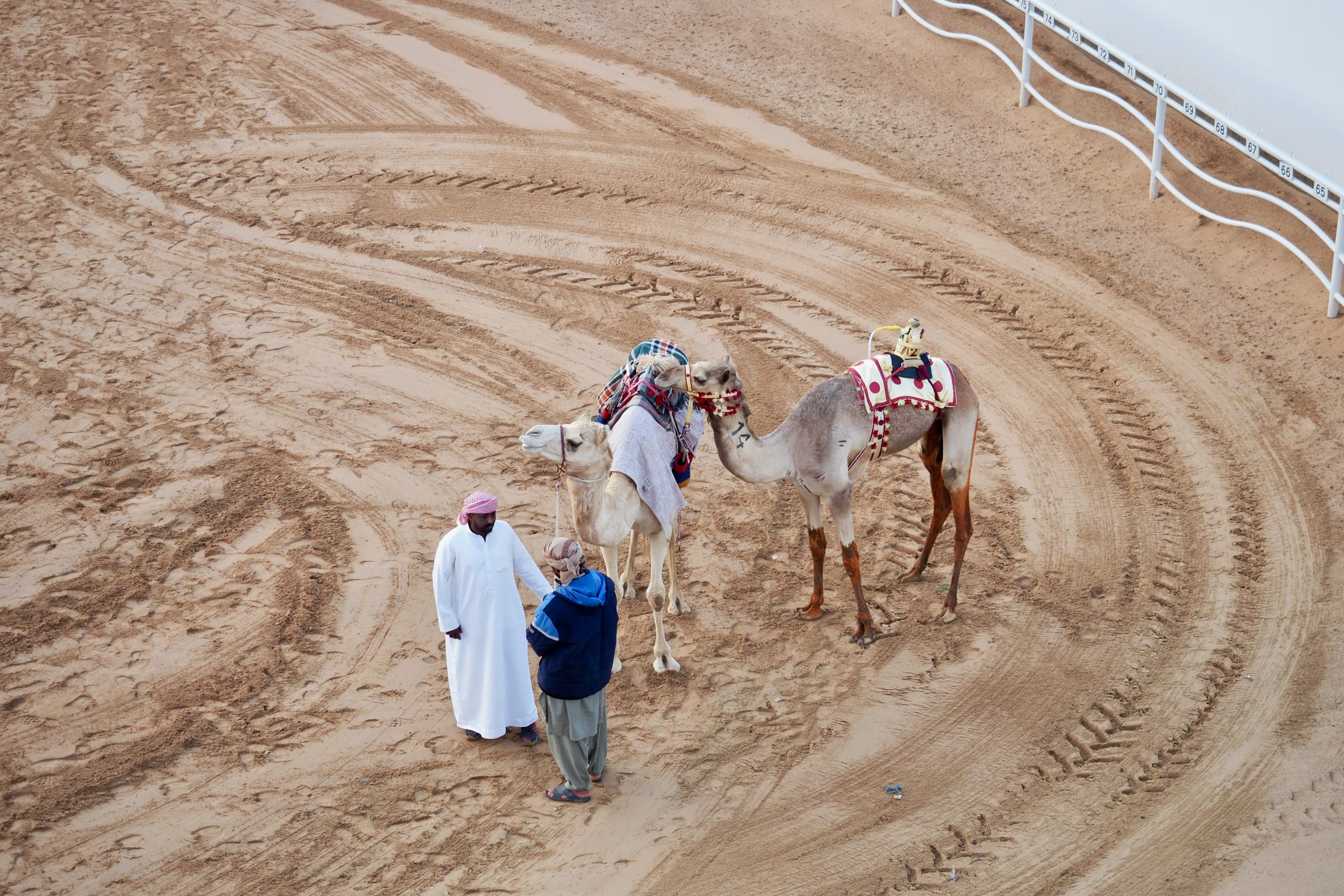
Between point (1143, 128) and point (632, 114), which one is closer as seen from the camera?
point (1143, 128)

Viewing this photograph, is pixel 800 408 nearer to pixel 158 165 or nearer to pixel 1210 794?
pixel 1210 794

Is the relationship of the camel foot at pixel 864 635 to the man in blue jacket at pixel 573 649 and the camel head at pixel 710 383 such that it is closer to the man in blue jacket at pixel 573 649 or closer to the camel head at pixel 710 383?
the camel head at pixel 710 383

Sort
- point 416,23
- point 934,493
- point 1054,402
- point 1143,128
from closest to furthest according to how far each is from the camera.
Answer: point 934,493 < point 1054,402 < point 1143,128 < point 416,23

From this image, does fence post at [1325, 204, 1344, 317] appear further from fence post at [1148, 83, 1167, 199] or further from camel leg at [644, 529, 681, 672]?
camel leg at [644, 529, 681, 672]

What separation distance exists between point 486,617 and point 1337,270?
30.4 ft

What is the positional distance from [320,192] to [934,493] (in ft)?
29.8

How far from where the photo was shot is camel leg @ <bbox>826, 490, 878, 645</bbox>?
9.14m

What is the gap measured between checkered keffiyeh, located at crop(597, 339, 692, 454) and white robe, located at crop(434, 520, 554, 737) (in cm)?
125

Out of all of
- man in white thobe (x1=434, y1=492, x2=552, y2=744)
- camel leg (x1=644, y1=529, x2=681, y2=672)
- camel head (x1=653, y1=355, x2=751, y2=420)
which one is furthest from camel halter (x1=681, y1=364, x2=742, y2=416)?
man in white thobe (x1=434, y1=492, x2=552, y2=744)

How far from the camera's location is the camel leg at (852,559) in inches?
360

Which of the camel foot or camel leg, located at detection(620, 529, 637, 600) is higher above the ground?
the camel foot

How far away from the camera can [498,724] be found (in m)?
8.46

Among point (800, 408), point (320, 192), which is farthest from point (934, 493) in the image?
point (320, 192)

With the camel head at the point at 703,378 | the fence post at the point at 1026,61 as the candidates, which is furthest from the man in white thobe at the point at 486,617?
the fence post at the point at 1026,61
